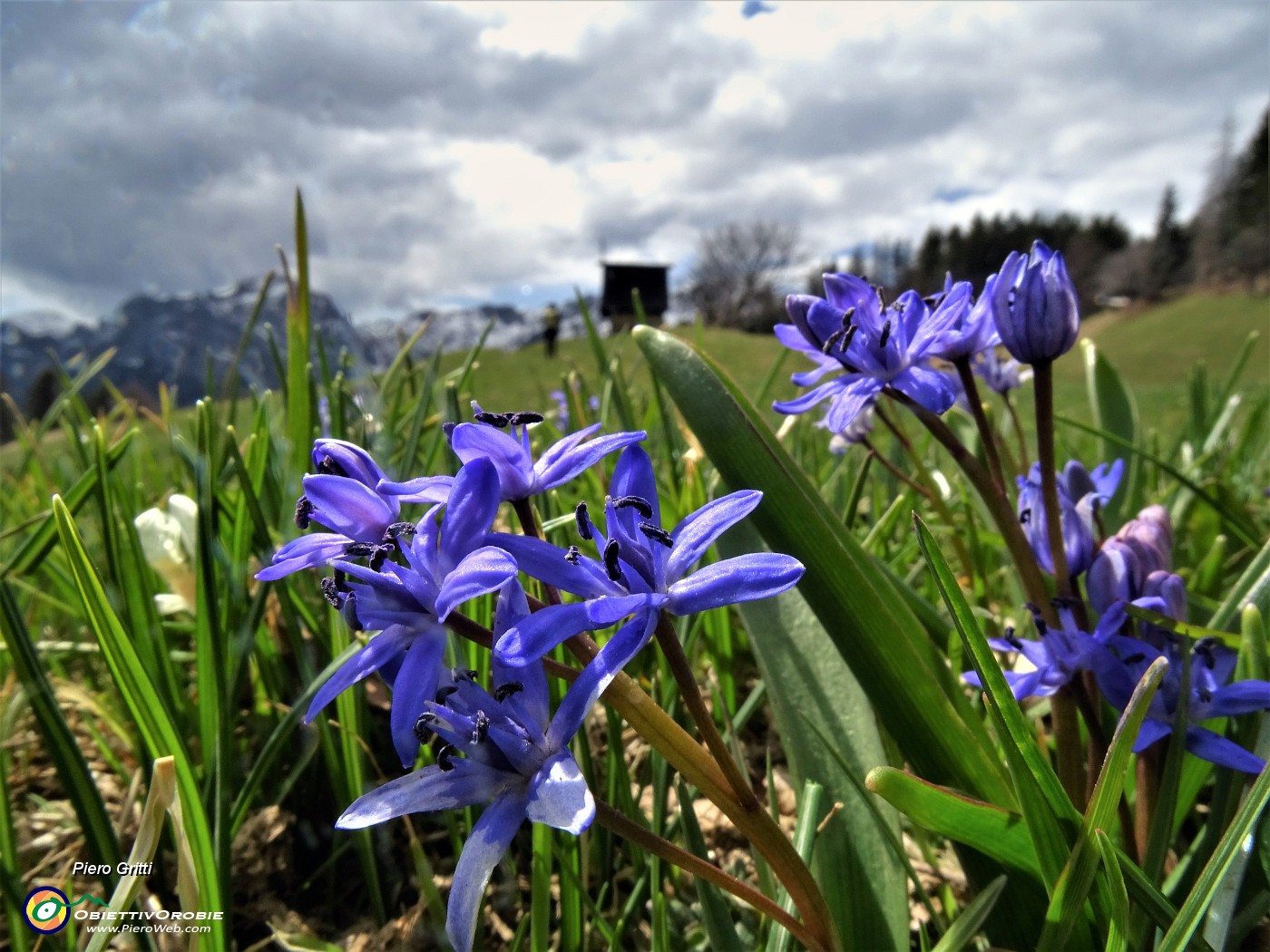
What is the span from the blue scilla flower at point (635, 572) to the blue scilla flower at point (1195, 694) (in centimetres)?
51

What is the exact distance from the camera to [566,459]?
641 mm

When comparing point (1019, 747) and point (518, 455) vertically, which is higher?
point (518, 455)

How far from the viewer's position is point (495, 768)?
0.58m

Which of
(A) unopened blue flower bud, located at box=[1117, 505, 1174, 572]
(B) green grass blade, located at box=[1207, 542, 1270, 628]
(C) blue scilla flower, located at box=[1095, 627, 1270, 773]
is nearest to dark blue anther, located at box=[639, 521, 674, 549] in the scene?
(C) blue scilla flower, located at box=[1095, 627, 1270, 773]

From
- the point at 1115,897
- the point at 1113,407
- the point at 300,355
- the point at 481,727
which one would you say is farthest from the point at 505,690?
the point at 1113,407

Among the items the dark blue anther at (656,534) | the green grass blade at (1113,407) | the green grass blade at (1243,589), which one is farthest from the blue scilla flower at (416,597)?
the green grass blade at (1113,407)

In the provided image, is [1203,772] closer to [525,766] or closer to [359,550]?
[525,766]

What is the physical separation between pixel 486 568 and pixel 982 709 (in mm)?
954

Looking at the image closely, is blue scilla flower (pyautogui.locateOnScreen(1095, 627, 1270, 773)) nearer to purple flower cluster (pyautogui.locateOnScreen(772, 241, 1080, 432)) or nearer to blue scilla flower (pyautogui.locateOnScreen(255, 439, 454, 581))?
purple flower cluster (pyautogui.locateOnScreen(772, 241, 1080, 432))

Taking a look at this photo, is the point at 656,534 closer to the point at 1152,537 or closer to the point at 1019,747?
the point at 1019,747

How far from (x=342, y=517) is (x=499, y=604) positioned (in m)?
0.15

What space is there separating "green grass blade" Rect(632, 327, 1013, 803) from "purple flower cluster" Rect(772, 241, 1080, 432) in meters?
0.07

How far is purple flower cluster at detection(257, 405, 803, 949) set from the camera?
0.52 metres

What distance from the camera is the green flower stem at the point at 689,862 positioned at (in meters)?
0.58
